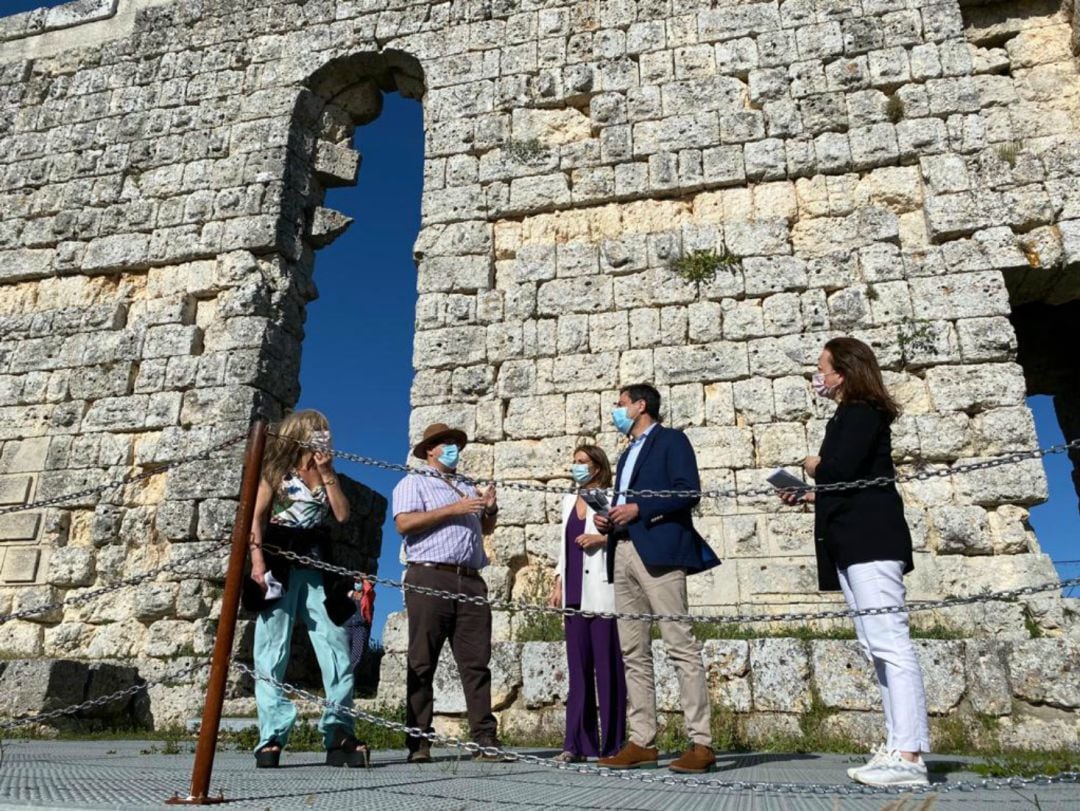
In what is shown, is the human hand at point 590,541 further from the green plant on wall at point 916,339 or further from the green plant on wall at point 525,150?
the green plant on wall at point 525,150

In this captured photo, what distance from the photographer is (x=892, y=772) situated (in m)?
3.11

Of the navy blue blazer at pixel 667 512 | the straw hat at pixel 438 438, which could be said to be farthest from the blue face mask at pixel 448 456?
the navy blue blazer at pixel 667 512

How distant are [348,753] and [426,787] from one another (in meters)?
0.81

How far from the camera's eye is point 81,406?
7.54m

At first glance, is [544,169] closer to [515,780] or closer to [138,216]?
[138,216]

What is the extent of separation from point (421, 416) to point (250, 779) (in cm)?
352

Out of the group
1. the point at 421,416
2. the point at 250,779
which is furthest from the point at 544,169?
the point at 250,779

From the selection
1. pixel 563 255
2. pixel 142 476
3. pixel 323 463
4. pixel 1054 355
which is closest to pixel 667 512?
pixel 323 463

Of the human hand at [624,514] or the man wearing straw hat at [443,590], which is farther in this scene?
the man wearing straw hat at [443,590]

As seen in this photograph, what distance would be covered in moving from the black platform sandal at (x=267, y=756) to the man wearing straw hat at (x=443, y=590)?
622mm

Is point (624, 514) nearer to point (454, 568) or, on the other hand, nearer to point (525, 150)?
point (454, 568)

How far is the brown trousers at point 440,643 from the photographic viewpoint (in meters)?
4.12

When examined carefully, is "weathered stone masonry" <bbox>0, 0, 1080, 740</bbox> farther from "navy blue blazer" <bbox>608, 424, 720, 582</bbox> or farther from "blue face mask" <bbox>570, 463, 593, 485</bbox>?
"navy blue blazer" <bbox>608, 424, 720, 582</bbox>

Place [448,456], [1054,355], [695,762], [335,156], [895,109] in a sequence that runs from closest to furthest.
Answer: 1. [695,762]
2. [448,456]
3. [895,109]
4. [335,156]
5. [1054,355]
